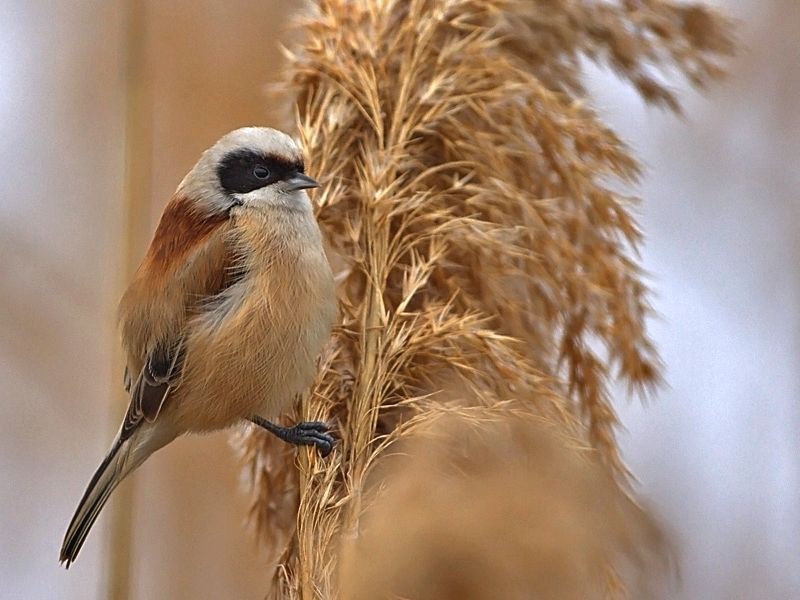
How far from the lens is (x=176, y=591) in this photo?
8.62 ft

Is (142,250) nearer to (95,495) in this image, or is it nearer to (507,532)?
(95,495)

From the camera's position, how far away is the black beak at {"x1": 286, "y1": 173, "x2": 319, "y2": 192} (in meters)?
1.83

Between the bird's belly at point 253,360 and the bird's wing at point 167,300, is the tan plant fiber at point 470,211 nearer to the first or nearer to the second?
the bird's belly at point 253,360

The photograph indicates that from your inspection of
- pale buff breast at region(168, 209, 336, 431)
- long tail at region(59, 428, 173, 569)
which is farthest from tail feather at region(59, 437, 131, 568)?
pale buff breast at region(168, 209, 336, 431)

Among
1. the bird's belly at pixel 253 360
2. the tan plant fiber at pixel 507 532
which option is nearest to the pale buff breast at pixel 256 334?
the bird's belly at pixel 253 360

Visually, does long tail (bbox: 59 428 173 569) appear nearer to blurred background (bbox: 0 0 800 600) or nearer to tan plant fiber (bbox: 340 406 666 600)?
blurred background (bbox: 0 0 800 600)

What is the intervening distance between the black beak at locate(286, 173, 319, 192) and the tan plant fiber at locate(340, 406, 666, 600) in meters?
0.75

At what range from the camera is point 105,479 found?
1979 millimetres

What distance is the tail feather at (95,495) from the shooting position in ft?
6.20

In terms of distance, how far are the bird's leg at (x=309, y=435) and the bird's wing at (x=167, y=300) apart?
1.14ft

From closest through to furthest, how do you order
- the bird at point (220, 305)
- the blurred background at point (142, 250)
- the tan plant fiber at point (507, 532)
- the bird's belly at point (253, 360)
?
the tan plant fiber at point (507, 532)
the bird's belly at point (253, 360)
the bird at point (220, 305)
the blurred background at point (142, 250)

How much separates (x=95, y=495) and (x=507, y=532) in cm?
119

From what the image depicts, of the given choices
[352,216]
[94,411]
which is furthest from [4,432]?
[352,216]

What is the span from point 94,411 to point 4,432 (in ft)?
0.76
